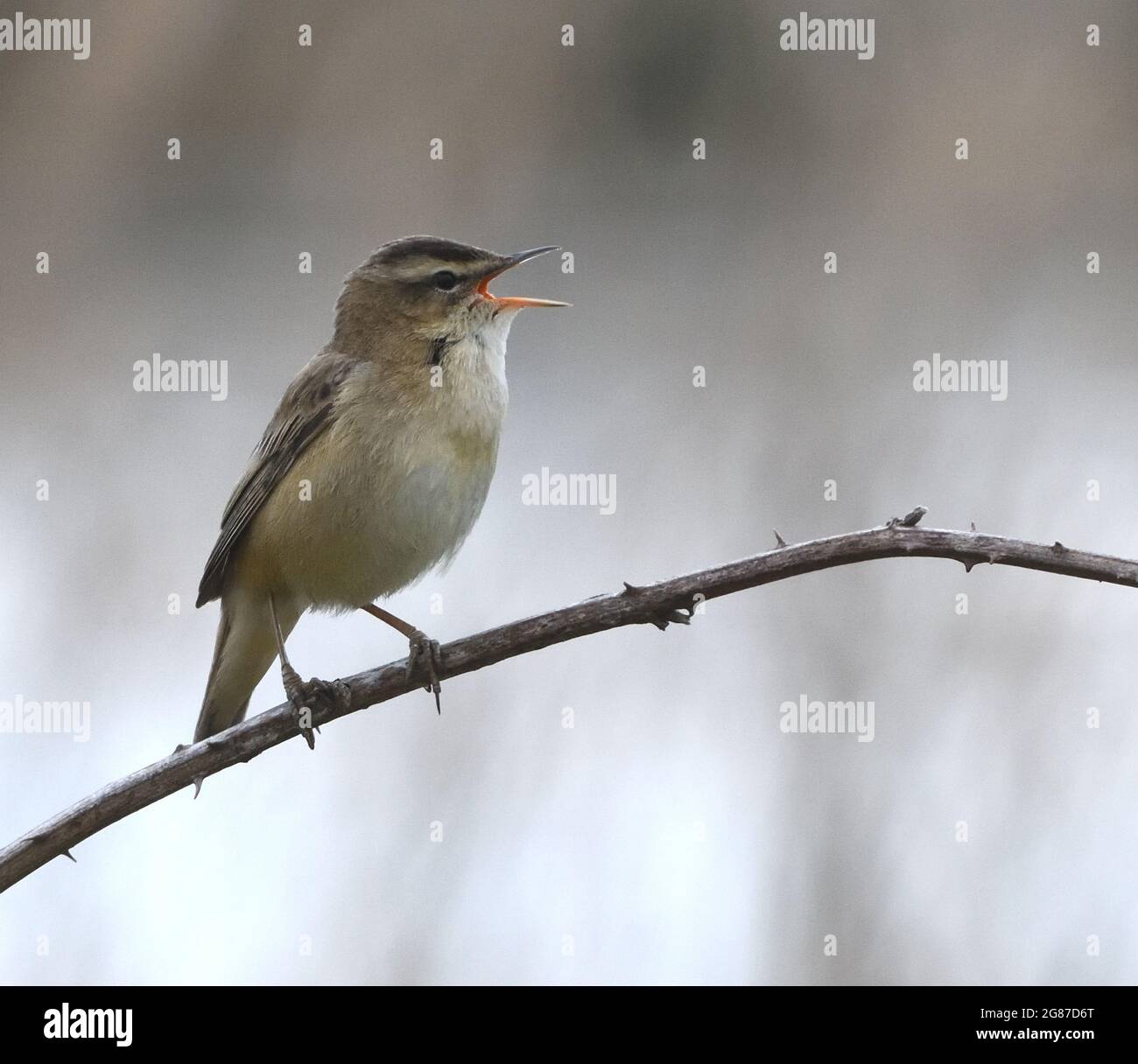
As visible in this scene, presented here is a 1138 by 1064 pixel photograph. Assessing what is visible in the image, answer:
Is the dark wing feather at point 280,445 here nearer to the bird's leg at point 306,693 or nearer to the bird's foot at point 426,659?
the bird's leg at point 306,693

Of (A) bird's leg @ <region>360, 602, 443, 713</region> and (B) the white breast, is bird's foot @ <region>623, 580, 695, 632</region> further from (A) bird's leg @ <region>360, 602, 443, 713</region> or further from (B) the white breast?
(B) the white breast

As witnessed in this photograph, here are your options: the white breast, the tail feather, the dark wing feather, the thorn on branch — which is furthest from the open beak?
the thorn on branch

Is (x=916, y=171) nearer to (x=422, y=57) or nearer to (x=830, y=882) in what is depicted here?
(x=422, y=57)

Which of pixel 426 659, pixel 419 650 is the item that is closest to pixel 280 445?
pixel 419 650

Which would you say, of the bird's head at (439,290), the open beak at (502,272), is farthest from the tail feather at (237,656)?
the open beak at (502,272)

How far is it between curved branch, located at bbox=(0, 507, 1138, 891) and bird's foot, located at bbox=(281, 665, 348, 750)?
22 cm

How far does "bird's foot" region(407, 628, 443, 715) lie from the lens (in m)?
3.29

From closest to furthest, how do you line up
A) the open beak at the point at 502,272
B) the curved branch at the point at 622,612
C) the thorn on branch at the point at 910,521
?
the curved branch at the point at 622,612
the thorn on branch at the point at 910,521
the open beak at the point at 502,272

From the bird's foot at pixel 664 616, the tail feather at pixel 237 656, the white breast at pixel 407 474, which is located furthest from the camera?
the tail feather at pixel 237 656

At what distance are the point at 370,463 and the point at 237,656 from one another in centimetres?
101

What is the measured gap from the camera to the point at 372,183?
6.24m

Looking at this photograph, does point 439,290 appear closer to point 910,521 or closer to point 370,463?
point 370,463

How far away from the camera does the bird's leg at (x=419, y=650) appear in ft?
10.9

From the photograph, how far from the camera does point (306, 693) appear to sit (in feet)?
13.0
